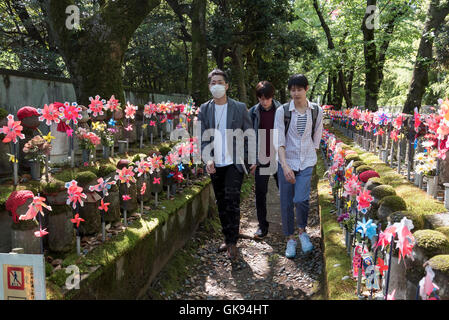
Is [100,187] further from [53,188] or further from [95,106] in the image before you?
[95,106]

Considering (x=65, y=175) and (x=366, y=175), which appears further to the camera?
(x=65, y=175)

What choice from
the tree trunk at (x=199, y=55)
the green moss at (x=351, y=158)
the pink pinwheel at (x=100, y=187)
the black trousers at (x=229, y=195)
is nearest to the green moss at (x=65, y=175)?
the pink pinwheel at (x=100, y=187)

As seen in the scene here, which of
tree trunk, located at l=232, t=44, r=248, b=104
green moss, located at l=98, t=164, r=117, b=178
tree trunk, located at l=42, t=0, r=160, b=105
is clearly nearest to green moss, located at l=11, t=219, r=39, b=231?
green moss, located at l=98, t=164, r=117, b=178

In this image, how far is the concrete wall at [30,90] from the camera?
15.2ft

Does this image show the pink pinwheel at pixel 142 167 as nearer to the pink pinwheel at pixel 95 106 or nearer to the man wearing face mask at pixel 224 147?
the man wearing face mask at pixel 224 147

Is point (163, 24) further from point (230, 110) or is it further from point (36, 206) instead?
point (36, 206)

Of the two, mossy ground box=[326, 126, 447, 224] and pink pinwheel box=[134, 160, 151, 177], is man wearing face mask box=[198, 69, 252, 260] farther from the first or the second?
mossy ground box=[326, 126, 447, 224]

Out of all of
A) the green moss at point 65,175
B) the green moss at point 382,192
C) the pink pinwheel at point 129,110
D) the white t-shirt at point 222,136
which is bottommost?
the green moss at point 65,175

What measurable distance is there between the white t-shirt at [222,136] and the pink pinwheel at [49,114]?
5.57 ft

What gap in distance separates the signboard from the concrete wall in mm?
3022

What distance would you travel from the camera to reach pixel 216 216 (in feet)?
22.0

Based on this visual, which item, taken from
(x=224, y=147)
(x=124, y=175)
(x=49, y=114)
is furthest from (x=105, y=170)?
(x=224, y=147)

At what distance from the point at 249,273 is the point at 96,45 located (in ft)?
14.1

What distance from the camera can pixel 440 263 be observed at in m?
1.80
